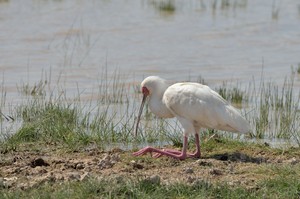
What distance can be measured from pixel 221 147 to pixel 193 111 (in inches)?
25.6

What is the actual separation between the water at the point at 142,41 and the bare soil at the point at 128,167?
3.74m

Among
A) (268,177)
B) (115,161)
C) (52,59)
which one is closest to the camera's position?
(268,177)

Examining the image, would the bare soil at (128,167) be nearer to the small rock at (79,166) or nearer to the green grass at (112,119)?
the small rock at (79,166)

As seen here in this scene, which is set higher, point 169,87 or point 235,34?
point 169,87

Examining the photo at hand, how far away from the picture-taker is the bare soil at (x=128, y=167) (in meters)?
7.18

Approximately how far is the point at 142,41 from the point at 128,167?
10178 millimetres

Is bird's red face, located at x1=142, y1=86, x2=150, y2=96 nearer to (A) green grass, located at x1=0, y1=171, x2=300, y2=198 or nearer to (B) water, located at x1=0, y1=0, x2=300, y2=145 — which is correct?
(A) green grass, located at x1=0, y1=171, x2=300, y2=198

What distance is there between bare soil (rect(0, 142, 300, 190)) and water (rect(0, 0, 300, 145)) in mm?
3744

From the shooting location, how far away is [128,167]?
7.86 m

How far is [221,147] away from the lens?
29.6 ft

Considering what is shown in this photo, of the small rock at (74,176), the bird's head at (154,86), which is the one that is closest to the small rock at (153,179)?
the small rock at (74,176)

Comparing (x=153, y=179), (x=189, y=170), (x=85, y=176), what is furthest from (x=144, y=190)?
→ (x=189, y=170)

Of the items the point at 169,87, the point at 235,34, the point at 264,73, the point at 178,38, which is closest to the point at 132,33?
the point at 178,38

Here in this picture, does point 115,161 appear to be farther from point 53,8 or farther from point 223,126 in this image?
point 53,8
